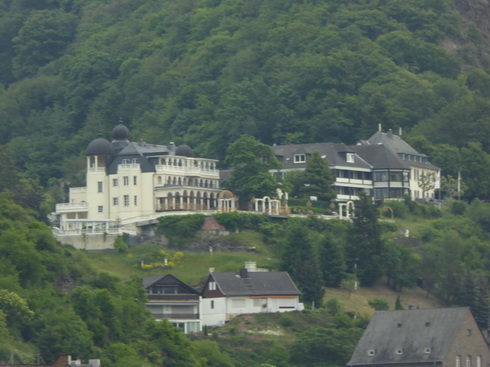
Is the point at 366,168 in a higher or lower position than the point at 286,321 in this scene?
higher

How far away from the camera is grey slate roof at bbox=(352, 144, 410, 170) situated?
177738mm

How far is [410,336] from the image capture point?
127m

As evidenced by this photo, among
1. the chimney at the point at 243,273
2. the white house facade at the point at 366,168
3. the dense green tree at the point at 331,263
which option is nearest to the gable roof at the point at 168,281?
the chimney at the point at 243,273

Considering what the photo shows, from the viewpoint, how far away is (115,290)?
132 metres

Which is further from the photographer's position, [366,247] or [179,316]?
[366,247]

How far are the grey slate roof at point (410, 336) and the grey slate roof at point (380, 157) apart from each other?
4930cm

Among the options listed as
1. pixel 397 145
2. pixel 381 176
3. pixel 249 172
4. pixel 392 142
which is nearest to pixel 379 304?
pixel 249 172

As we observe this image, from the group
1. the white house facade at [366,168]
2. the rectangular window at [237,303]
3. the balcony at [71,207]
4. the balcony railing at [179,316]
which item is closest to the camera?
the balcony railing at [179,316]

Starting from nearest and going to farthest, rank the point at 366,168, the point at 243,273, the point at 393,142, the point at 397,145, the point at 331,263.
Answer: the point at 243,273 < the point at 331,263 < the point at 366,168 < the point at 397,145 < the point at 393,142

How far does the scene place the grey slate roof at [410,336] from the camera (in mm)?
126062

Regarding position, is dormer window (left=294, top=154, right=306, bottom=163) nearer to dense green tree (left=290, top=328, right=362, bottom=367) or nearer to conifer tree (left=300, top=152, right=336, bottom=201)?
conifer tree (left=300, top=152, right=336, bottom=201)

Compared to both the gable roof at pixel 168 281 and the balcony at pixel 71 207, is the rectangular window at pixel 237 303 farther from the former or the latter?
the balcony at pixel 71 207

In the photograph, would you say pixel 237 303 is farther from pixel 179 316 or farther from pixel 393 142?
pixel 393 142

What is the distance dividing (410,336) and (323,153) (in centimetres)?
5212
